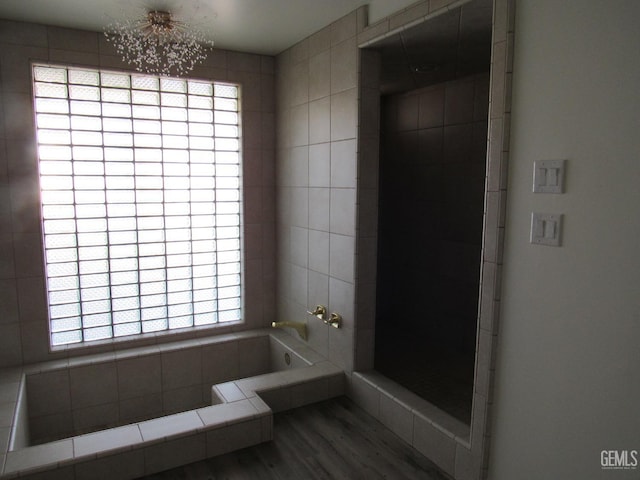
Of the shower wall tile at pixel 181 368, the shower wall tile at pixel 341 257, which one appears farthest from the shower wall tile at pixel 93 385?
the shower wall tile at pixel 341 257

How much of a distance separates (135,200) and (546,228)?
8.29 ft

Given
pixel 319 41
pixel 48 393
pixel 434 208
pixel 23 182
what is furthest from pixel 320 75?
pixel 48 393

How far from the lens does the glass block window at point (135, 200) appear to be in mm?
2807

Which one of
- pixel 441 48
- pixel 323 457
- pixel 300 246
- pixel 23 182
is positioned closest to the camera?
pixel 323 457

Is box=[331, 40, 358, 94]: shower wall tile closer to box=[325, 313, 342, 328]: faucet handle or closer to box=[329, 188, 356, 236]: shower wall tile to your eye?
box=[329, 188, 356, 236]: shower wall tile

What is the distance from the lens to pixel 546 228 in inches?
60.1

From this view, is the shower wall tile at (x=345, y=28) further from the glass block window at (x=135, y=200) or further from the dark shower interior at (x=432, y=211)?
the glass block window at (x=135, y=200)

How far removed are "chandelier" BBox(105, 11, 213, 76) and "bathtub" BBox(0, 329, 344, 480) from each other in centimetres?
193

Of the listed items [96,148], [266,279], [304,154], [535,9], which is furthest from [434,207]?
[96,148]

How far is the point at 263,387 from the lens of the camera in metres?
2.53

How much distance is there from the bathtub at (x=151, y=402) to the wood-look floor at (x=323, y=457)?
0.08m

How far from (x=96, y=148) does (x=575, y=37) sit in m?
2.69

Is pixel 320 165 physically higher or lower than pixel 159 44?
lower

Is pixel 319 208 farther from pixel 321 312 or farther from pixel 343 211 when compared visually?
pixel 321 312
